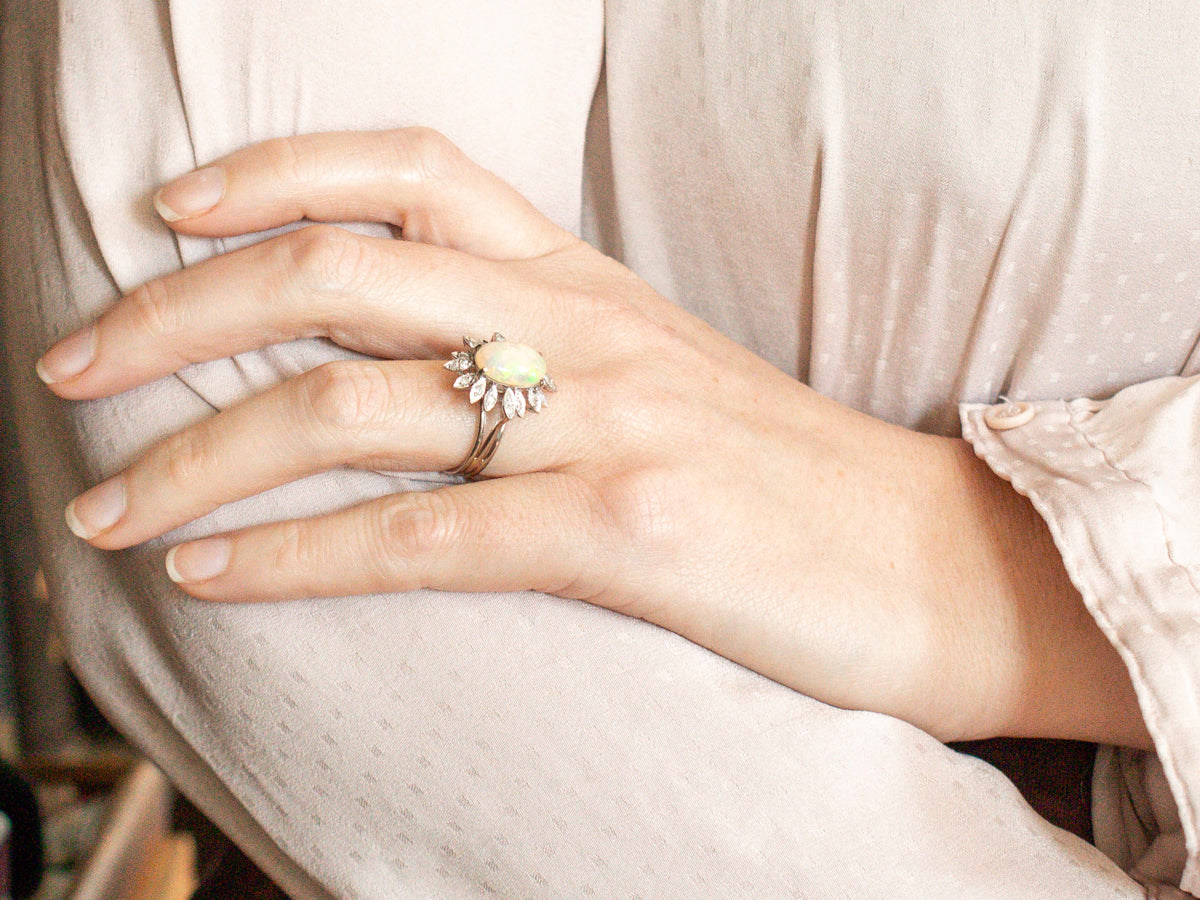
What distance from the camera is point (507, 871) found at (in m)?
0.57

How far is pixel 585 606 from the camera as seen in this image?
1.98 ft

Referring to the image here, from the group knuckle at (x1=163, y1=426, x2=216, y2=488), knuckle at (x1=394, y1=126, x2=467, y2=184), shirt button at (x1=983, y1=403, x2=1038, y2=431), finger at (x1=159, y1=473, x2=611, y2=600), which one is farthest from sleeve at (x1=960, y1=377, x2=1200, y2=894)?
knuckle at (x1=163, y1=426, x2=216, y2=488)

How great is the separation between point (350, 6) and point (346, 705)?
0.46 m

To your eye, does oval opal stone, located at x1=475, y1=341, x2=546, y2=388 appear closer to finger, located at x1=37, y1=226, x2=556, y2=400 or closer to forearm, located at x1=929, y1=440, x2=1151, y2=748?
finger, located at x1=37, y1=226, x2=556, y2=400

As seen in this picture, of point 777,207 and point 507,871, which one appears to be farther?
point 777,207

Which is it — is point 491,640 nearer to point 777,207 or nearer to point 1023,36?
point 777,207

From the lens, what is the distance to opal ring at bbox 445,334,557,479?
56 cm

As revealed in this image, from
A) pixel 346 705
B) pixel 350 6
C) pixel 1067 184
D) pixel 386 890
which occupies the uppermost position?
pixel 350 6

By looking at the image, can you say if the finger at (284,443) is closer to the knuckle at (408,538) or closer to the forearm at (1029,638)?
the knuckle at (408,538)

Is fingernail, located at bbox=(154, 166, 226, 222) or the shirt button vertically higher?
fingernail, located at bbox=(154, 166, 226, 222)

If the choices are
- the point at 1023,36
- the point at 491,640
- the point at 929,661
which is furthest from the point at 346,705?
the point at 1023,36

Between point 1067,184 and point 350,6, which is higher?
point 350,6

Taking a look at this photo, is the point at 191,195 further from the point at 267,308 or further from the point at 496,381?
the point at 496,381

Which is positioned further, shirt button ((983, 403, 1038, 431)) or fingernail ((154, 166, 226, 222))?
shirt button ((983, 403, 1038, 431))
